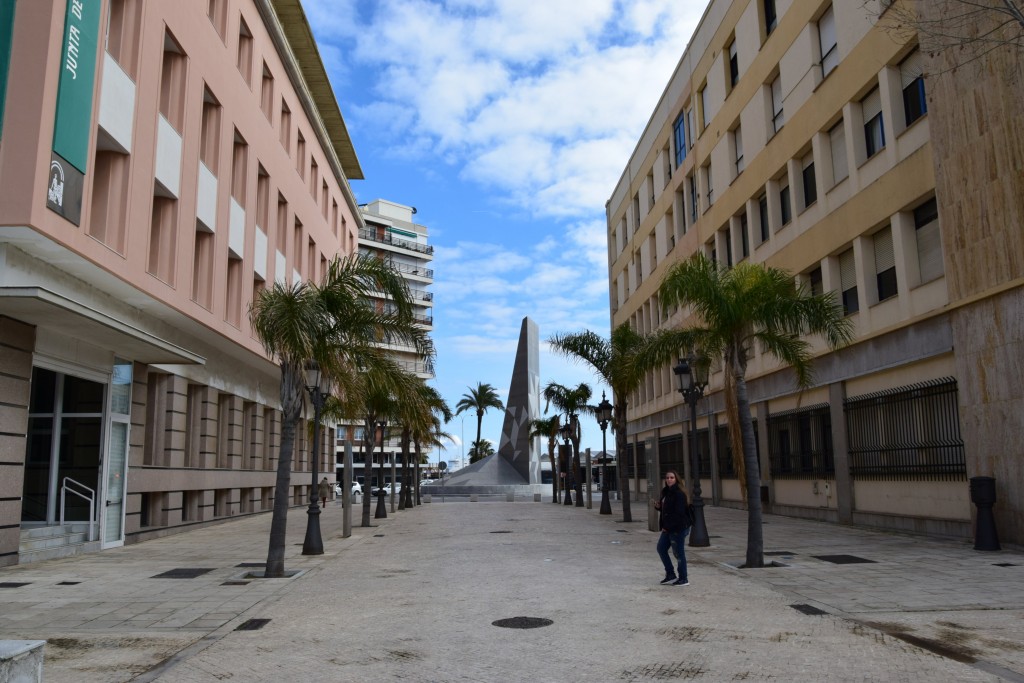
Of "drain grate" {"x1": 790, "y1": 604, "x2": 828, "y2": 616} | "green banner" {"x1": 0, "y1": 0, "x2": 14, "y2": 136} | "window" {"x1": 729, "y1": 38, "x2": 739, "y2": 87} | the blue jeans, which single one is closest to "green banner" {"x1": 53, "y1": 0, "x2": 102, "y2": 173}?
"green banner" {"x1": 0, "y1": 0, "x2": 14, "y2": 136}

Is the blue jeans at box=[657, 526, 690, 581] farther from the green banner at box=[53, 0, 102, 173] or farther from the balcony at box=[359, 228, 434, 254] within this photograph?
the balcony at box=[359, 228, 434, 254]

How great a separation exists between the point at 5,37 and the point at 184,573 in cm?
914

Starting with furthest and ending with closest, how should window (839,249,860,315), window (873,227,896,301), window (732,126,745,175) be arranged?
window (732,126,745,175)
window (839,249,860,315)
window (873,227,896,301)

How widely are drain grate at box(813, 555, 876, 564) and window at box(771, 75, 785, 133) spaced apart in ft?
51.0

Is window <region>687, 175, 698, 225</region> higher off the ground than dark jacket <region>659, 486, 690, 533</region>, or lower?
higher

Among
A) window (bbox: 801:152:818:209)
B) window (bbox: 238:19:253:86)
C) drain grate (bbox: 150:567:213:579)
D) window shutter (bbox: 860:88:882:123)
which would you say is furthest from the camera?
window (bbox: 238:19:253:86)

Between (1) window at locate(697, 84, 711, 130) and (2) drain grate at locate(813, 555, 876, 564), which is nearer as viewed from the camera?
(2) drain grate at locate(813, 555, 876, 564)

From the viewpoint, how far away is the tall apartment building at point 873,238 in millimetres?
14906

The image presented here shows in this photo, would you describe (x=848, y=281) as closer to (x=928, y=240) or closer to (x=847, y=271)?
(x=847, y=271)

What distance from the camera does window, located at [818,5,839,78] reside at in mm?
22078

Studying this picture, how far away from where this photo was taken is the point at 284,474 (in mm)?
14133

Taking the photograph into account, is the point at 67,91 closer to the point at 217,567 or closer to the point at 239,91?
the point at 217,567

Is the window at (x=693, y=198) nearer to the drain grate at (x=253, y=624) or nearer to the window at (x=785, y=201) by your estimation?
the window at (x=785, y=201)

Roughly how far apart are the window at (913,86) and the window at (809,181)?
5111 millimetres
